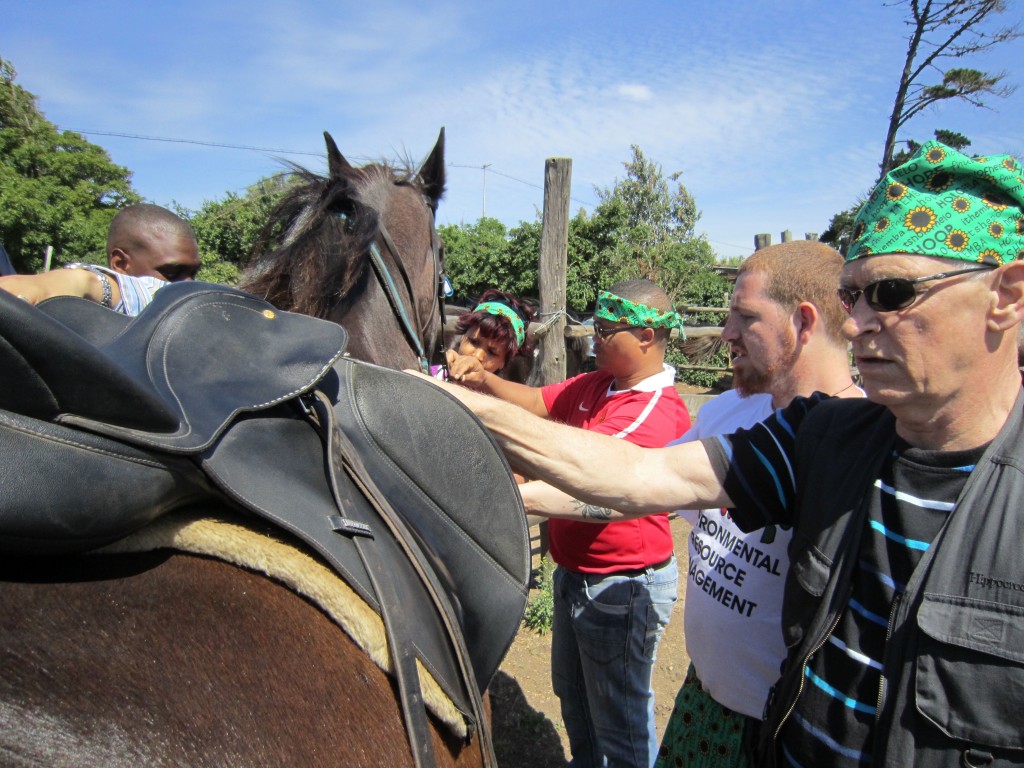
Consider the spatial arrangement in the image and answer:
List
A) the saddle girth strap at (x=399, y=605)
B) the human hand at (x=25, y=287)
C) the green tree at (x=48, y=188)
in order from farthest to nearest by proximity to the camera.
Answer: the green tree at (x=48, y=188), the human hand at (x=25, y=287), the saddle girth strap at (x=399, y=605)

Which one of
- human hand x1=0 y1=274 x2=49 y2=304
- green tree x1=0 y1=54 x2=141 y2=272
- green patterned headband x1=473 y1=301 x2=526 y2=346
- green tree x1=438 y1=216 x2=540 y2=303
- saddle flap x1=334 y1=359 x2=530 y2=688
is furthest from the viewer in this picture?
green tree x1=0 y1=54 x2=141 y2=272

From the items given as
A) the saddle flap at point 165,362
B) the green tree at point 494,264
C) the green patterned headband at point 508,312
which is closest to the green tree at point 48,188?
the green tree at point 494,264

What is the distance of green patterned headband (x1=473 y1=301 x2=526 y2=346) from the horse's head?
94cm

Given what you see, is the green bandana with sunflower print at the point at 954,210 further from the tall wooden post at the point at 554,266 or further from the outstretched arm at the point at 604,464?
the tall wooden post at the point at 554,266

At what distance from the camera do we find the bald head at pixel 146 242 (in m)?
2.80

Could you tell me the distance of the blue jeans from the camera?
87.6 inches

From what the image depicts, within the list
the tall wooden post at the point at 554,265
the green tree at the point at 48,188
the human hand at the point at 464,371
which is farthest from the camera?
the green tree at the point at 48,188

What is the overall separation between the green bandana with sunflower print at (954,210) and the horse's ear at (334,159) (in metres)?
1.87

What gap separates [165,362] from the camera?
94cm

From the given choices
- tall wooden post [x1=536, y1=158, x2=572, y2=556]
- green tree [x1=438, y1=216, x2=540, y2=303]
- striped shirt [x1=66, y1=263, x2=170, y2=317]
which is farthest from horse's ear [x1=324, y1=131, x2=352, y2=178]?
green tree [x1=438, y1=216, x2=540, y2=303]

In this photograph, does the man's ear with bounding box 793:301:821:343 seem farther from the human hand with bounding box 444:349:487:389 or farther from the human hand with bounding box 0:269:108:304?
the human hand with bounding box 0:269:108:304

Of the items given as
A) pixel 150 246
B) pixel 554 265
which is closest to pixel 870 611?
pixel 150 246

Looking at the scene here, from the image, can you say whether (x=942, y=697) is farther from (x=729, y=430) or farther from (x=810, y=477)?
(x=729, y=430)

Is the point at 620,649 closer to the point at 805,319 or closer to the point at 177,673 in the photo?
the point at 805,319
